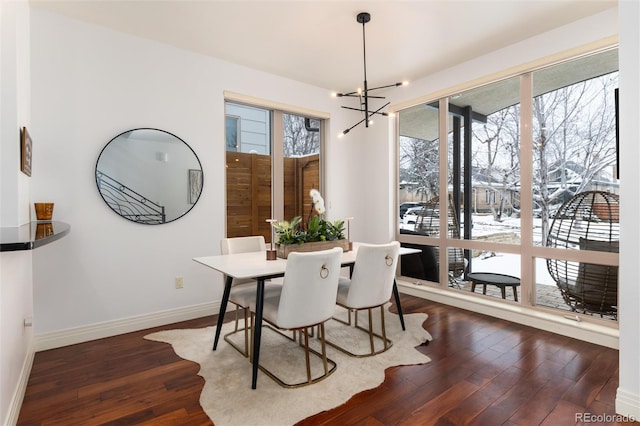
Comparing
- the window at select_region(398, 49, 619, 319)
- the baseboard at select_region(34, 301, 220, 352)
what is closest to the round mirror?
the baseboard at select_region(34, 301, 220, 352)

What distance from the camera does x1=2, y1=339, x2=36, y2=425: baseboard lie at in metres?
1.79

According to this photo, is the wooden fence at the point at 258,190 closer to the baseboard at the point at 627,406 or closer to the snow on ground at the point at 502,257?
the snow on ground at the point at 502,257

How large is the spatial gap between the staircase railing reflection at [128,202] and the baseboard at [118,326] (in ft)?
2.93

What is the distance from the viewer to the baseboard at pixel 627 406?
187 cm

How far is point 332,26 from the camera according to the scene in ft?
9.80

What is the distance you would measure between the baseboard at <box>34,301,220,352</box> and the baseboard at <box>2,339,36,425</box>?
0.14 m

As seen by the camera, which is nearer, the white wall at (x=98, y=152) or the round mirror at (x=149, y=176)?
the white wall at (x=98, y=152)

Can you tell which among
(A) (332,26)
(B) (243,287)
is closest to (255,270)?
(B) (243,287)

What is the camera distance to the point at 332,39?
3.22 meters

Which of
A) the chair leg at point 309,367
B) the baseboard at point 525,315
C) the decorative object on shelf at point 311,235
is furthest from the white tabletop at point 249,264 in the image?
the baseboard at point 525,315

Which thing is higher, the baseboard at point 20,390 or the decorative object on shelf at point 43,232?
the decorative object on shelf at point 43,232

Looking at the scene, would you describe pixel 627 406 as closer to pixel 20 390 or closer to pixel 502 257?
pixel 502 257

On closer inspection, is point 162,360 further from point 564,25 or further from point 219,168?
point 564,25

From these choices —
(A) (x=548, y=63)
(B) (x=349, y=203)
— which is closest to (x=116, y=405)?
(B) (x=349, y=203)
